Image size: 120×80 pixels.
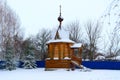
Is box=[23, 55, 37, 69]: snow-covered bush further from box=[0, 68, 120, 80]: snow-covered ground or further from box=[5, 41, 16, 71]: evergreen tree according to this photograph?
box=[0, 68, 120, 80]: snow-covered ground

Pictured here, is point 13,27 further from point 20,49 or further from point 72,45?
point 72,45

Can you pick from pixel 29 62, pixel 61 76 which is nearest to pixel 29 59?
pixel 29 62

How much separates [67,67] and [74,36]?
2397 centimetres

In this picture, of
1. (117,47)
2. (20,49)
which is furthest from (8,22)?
(117,47)

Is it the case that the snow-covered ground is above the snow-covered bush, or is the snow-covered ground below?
below

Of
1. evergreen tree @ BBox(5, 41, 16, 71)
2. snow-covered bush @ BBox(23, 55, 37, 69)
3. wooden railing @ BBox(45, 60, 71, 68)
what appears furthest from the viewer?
snow-covered bush @ BBox(23, 55, 37, 69)

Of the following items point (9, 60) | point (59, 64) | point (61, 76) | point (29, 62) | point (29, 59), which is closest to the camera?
point (61, 76)

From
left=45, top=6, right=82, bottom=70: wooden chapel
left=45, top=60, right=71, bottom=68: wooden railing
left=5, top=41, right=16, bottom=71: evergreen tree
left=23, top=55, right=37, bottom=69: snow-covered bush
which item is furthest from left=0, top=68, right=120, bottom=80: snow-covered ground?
left=23, top=55, right=37, bottom=69: snow-covered bush

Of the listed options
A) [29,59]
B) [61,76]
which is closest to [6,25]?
[29,59]

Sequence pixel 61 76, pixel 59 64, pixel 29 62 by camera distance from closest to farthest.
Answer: pixel 61 76 → pixel 59 64 → pixel 29 62

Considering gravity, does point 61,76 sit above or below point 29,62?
below

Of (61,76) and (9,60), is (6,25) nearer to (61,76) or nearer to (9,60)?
(9,60)

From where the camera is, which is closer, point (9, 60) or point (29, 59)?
point (9, 60)

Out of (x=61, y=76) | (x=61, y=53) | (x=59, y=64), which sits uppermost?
(x=61, y=53)
